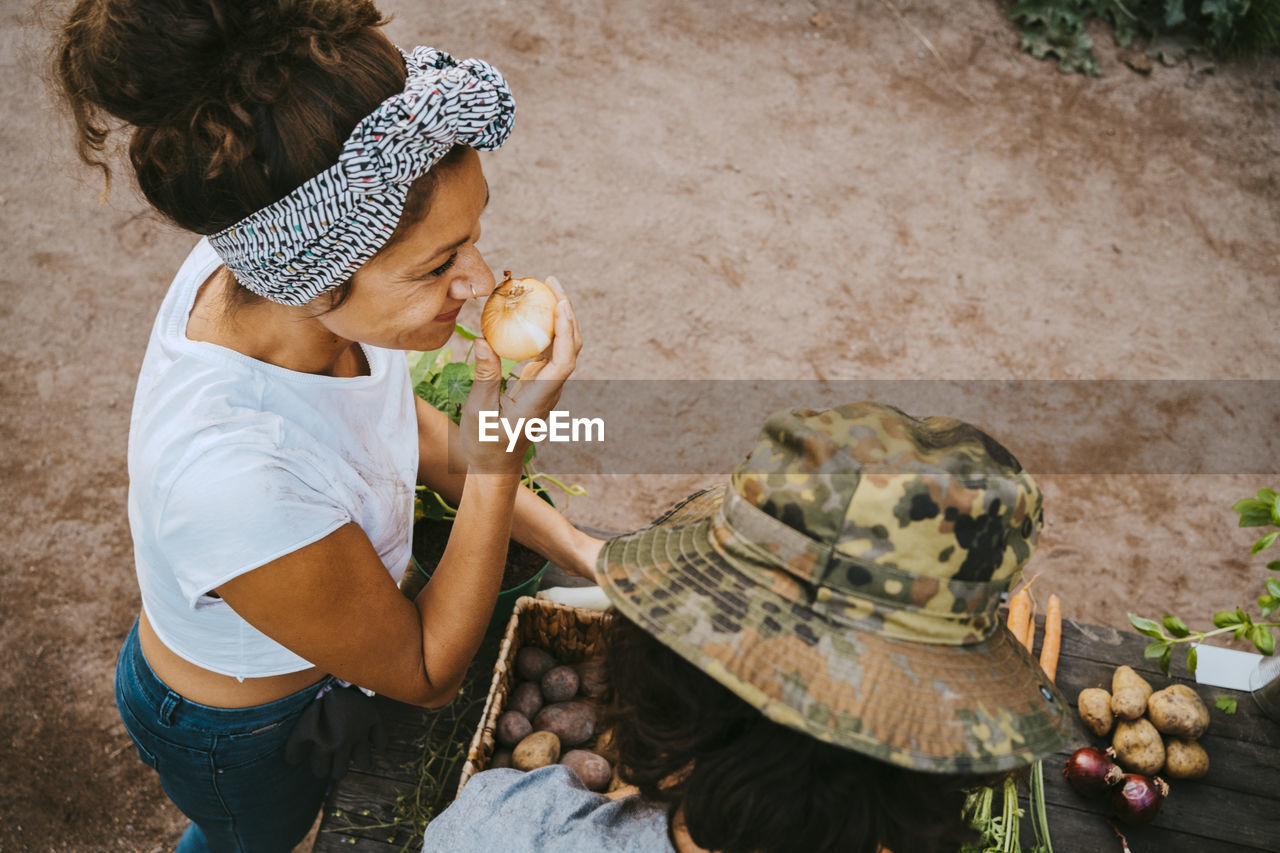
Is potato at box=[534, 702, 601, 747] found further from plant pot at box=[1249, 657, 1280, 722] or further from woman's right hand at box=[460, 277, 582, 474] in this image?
plant pot at box=[1249, 657, 1280, 722]

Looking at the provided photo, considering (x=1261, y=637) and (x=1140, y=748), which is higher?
(x=1261, y=637)

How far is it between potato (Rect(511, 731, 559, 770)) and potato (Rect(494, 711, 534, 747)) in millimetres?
20

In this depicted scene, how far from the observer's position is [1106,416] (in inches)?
141

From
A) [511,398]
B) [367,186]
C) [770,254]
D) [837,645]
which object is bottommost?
[770,254]

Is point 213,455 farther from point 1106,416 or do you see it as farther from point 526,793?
point 1106,416

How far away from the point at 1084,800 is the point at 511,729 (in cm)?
110

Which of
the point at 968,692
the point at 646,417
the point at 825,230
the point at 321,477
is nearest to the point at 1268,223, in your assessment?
the point at 825,230

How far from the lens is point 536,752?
1451mm

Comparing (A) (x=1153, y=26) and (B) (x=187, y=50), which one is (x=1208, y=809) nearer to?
(B) (x=187, y=50)

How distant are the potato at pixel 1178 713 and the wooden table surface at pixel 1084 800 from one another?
0.08 meters

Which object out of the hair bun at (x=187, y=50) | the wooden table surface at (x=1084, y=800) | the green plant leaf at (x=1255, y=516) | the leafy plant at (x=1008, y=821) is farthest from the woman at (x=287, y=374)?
the green plant leaf at (x=1255, y=516)

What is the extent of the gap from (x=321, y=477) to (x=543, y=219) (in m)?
2.89

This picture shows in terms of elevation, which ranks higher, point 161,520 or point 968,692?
point 968,692

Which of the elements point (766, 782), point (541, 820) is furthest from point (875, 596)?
point (541, 820)
